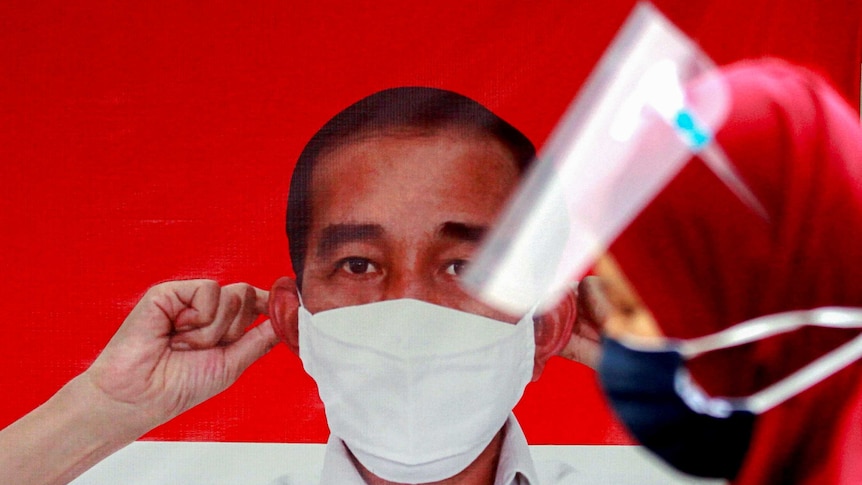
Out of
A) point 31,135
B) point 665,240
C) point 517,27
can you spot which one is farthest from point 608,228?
point 31,135

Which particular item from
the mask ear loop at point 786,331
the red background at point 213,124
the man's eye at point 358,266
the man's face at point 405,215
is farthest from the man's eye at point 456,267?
the mask ear loop at point 786,331

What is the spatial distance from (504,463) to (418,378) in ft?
0.81

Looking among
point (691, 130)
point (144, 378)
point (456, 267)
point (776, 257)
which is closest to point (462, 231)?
point (456, 267)

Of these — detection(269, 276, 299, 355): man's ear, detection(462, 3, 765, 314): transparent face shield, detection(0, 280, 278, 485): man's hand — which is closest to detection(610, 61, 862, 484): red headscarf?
detection(462, 3, 765, 314): transparent face shield

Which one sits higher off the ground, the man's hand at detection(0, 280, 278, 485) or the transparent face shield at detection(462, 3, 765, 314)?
the transparent face shield at detection(462, 3, 765, 314)

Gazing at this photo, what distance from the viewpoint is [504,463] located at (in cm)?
129

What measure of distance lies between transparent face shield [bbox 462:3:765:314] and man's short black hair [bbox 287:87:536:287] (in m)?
0.09

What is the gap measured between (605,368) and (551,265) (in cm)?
22

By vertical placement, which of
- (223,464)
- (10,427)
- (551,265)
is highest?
(551,265)

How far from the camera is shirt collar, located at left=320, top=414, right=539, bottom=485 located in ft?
4.22

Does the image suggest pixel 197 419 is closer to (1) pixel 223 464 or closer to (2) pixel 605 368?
(1) pixel 223 464

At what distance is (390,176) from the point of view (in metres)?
1.25

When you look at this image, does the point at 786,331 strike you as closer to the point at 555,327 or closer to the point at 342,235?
the point at 555,327

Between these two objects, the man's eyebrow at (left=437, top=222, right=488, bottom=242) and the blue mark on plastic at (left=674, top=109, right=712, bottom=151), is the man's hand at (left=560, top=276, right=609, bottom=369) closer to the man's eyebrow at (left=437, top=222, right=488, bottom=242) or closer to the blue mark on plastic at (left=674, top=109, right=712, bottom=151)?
the man's eyebrow at (left=437, top=222, right=488, bottom=242)
